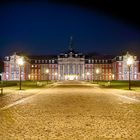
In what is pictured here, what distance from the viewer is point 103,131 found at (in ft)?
34.4

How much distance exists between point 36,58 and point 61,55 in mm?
13806

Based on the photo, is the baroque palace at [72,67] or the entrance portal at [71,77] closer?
the baroque palace at [72,67]

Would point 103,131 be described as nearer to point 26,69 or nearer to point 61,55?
point 26,69

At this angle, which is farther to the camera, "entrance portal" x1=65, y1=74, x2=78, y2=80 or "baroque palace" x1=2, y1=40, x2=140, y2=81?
"entrance portal" x1=65, y1=74, x2=78, y2=80

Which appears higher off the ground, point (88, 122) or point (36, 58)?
point (36, 58)

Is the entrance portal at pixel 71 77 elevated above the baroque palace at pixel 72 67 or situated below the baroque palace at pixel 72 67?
below

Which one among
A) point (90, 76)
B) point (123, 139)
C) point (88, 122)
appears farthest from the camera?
point (90, 76)

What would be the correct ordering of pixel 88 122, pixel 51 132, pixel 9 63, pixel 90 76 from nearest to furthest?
1. pixel 51 132
2. pixel 88 122
3. pixel 9 63
4. pixel 90 76

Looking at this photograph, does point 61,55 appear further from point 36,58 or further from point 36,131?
point 36,131

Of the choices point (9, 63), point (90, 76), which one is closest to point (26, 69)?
point (9, 63)

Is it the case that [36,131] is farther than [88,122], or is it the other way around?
[88,122]

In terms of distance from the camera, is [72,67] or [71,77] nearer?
[71,77]

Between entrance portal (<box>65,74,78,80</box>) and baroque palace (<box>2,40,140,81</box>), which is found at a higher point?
baroque palace (<box>2,40,140,81</box>)

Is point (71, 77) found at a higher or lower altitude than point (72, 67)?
lower
